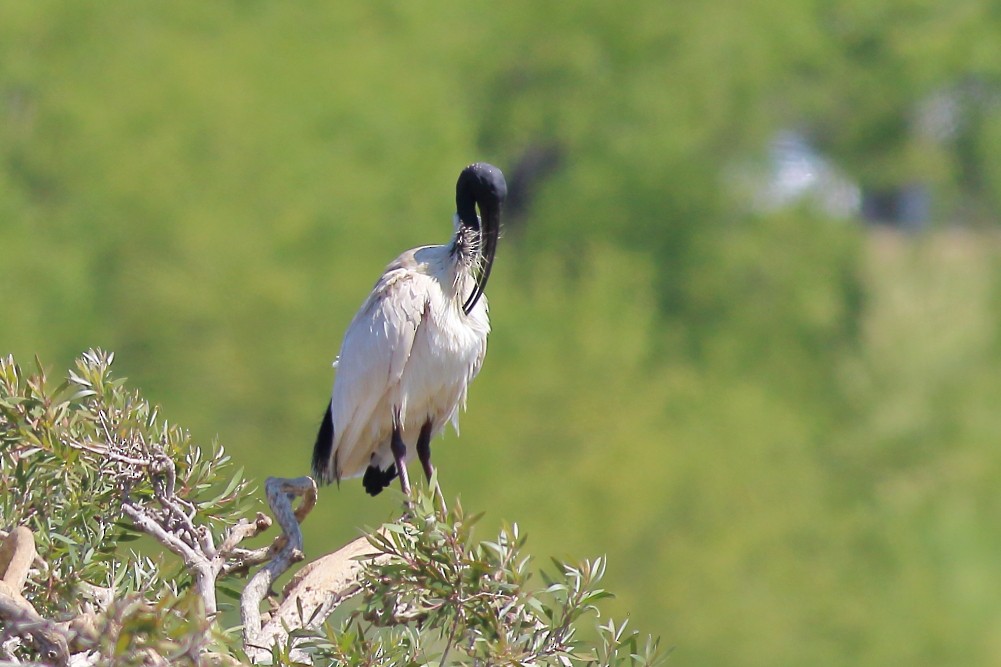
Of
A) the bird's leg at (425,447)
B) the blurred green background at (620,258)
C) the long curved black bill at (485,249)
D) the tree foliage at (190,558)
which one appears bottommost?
the tree foliage at (190,558)

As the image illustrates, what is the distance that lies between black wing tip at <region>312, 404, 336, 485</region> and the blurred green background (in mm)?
10683

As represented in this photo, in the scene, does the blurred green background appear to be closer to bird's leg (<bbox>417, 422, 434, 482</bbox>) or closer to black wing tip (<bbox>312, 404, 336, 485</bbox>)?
black wing tip (<bbox>312, 404, 336, 485</bbox>)

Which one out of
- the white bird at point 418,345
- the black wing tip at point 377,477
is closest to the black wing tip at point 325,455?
the white bird at point 418,345

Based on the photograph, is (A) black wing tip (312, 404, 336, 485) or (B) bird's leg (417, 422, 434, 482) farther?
(A) black wing tip (312, 404, 336, 485)

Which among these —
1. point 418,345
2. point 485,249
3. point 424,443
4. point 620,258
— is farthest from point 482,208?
point 620,258

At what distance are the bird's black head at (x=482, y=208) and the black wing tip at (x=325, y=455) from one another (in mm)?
769

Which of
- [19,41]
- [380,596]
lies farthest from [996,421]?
[380,596]

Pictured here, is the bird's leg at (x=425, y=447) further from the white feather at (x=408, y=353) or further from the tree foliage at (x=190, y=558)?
the tree foliage at (x=190, y=558)

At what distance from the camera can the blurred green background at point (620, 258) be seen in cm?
1862

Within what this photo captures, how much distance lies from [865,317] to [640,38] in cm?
588

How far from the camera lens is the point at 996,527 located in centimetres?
2400

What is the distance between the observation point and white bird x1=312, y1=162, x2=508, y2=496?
212 inches

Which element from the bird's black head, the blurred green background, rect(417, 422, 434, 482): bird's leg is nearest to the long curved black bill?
the bird's black head

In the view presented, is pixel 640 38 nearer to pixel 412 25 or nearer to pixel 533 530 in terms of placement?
pixel 412 25
